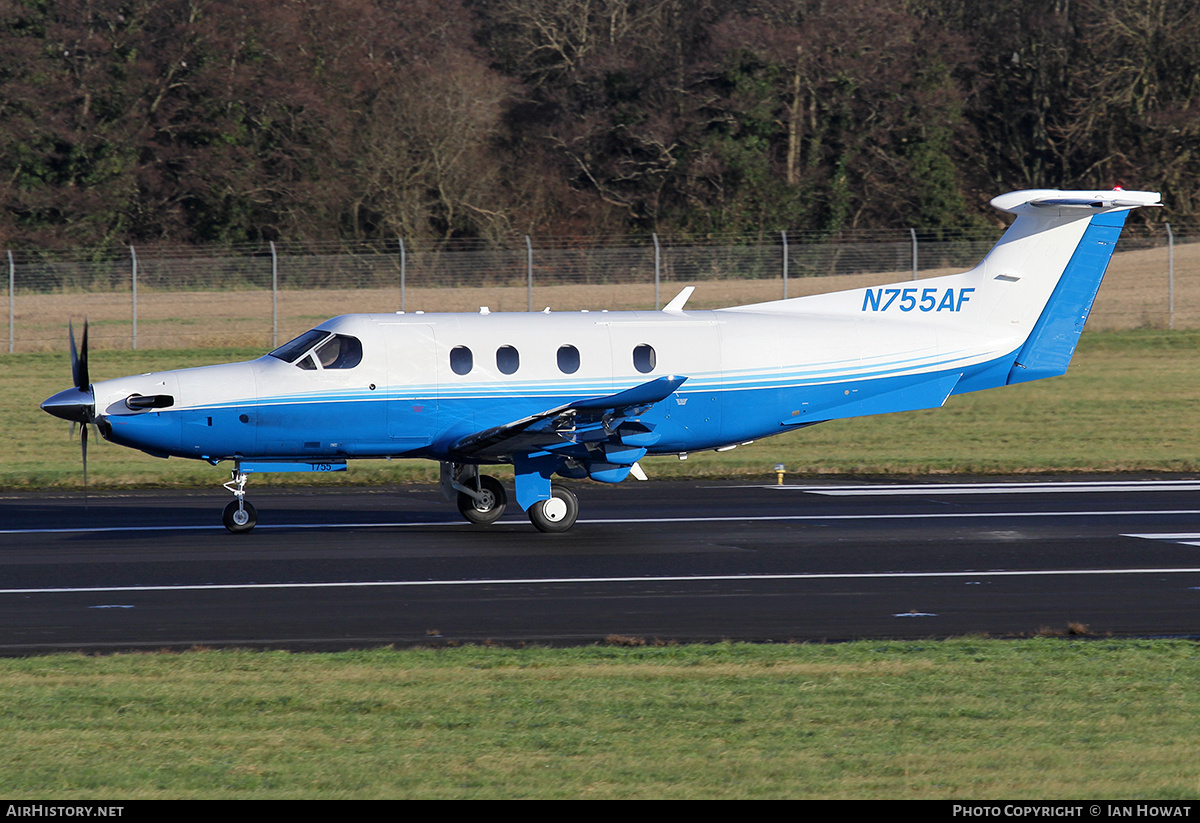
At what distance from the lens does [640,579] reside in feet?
45.3

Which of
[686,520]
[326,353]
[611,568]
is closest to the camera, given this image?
[611,568]

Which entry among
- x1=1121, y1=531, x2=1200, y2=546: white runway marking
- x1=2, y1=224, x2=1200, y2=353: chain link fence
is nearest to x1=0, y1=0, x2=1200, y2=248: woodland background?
x1=2, y1=224, x2=1200, y2=353: chain link fence

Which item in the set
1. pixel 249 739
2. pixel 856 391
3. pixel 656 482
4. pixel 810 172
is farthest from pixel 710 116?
pixel 249 739

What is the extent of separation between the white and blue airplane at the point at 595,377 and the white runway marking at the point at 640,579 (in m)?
2.40

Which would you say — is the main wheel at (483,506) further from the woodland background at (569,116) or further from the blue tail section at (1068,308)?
the woodland background at (569,116)

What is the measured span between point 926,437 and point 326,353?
14370 millimetres

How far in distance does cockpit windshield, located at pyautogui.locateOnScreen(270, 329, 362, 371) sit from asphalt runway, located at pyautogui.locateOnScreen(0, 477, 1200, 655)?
206 cm

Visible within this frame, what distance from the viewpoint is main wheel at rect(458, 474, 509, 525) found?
700 inches

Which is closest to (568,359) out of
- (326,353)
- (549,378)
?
(549,378)

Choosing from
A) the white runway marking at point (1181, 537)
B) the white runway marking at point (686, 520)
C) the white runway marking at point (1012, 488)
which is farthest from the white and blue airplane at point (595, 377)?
the white runway marking at point (1181, 537)

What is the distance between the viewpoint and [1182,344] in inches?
1432

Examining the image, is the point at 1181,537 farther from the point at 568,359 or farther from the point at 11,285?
the point at 11,285

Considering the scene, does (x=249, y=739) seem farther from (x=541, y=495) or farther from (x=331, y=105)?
(x=331, y=105)

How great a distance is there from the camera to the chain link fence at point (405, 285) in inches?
1393
